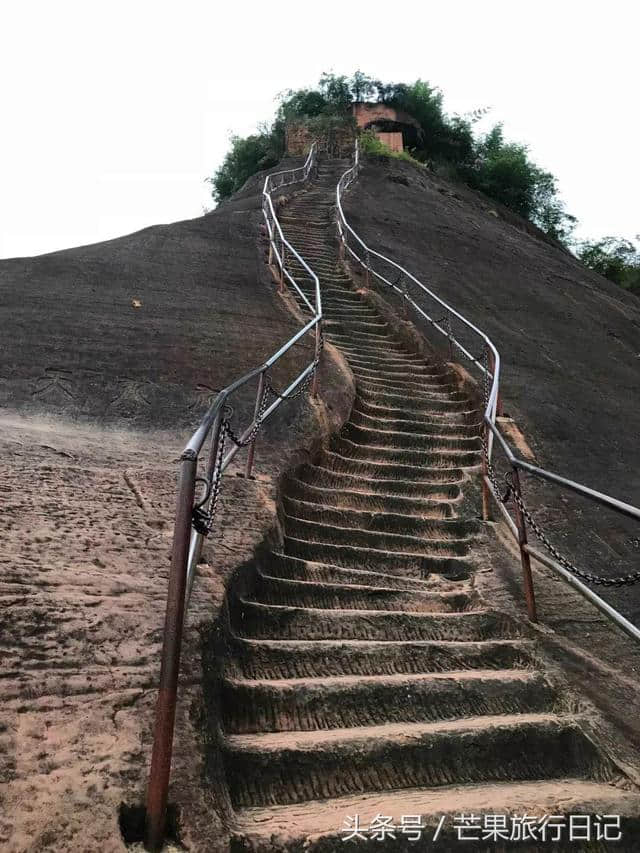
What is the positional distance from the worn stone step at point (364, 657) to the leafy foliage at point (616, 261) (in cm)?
2057

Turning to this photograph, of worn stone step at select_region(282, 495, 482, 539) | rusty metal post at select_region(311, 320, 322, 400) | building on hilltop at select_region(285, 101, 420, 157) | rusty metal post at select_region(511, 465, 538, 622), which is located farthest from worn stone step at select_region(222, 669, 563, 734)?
building on hilltop at select_region(285, 101, 420, 157)

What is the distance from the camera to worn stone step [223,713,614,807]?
6.81 feet

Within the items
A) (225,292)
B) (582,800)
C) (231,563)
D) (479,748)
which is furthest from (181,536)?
(225,292)

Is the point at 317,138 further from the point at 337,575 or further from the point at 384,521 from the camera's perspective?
the point at 337,575

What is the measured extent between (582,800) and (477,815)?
421 mm

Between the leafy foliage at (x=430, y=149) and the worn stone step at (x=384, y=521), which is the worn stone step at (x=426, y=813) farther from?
the leafy foliage at (x=430, y=149)

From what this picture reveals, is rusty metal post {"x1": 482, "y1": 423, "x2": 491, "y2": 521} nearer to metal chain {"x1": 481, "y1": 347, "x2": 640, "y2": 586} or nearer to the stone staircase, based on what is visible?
metal chain {"x1": 481, "y1": 347, "x2": 640, "y2": 586}

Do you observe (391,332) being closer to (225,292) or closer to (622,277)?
(225,292)

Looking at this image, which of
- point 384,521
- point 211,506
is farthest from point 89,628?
point 384,521

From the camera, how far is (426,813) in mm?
2012

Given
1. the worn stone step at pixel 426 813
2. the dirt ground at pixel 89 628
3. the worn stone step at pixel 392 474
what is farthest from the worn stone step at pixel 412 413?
the worn stone step at pixel 426 813

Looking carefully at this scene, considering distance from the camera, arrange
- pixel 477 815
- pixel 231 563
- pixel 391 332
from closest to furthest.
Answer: pixel 477 815, pixel 231 563, pixel 391 332

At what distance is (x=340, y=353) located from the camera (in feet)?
23.2

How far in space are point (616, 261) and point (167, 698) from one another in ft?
77.1
